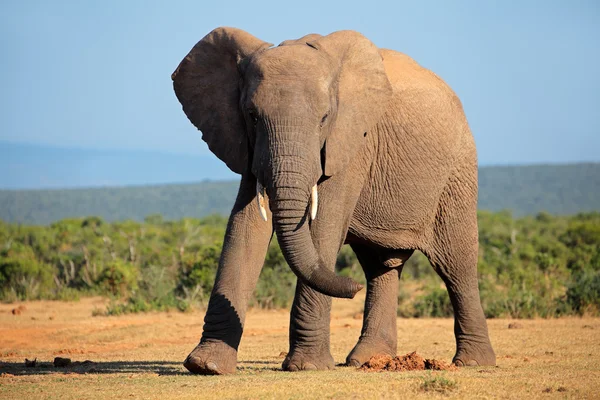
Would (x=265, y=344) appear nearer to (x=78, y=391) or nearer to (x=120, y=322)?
(x=120, y=322)

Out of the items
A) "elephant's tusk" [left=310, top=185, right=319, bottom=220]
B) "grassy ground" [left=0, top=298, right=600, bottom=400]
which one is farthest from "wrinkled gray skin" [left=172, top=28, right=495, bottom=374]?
"grassy ground" [left=0, top=298, right=600, bottom=400]

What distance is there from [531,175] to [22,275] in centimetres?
12125

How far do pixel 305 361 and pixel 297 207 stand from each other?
1.56 metres

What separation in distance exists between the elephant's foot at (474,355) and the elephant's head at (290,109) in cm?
268

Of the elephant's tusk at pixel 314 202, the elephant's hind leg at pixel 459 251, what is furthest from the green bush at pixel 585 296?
the elephant's tusk at pixel 314 202

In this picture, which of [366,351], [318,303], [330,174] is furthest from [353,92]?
[366,351]

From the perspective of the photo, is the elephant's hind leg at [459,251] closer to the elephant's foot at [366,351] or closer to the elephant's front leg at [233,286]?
the elephant's foot at [366,351]

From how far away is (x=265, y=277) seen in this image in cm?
1870

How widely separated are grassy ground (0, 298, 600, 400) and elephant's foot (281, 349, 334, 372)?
0.12 m

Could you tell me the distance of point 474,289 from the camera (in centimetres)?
1084

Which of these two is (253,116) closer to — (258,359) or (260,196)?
(260,196)

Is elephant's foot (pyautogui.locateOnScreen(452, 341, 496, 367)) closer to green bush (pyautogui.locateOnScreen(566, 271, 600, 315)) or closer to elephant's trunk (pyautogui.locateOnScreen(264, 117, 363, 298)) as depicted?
elephant's trunk (pyautogui.locateOnScreen(264, 117, 363, 298))

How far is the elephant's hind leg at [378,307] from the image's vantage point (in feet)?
34.4

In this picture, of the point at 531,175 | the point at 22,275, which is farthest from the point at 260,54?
the point at 531,175
